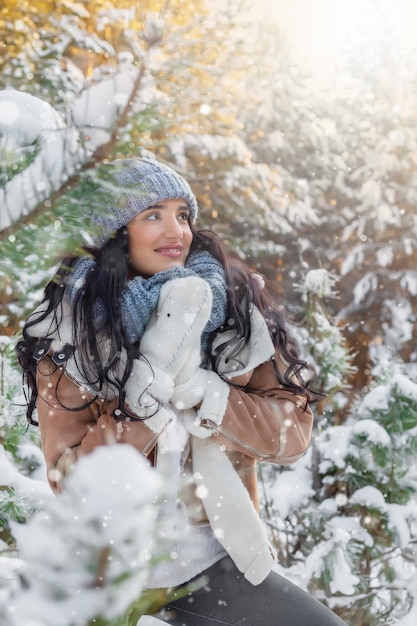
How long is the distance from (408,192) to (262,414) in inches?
261

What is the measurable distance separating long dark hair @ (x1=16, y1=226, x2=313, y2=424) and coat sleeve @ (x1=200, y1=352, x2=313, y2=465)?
0.05 meters

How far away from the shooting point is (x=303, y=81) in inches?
325

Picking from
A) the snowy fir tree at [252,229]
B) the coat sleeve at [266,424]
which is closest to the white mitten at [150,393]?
the coat sleeve at [266,424]

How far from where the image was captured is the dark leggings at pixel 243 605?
1.63m

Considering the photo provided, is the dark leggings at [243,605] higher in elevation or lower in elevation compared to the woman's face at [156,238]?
lower

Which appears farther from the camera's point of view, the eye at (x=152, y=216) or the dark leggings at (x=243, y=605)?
the eye at (x=152, y=216)

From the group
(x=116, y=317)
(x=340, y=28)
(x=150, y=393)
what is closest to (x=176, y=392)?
(x=150, y=393)

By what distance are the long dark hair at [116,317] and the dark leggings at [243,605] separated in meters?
0.52

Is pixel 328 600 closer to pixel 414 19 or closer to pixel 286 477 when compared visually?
pixel 286 477

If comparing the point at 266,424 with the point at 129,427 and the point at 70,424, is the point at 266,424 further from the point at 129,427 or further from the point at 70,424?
the point at 70,424

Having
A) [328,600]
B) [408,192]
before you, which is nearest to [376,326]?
[408,192]

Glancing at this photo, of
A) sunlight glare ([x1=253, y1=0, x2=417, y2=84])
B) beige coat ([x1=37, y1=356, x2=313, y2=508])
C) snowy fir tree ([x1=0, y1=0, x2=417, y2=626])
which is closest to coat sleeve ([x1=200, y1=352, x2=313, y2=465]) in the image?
beige coat ([x1=37, y1=356, x2=313, y2=508])

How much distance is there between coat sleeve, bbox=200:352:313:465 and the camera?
1662mm

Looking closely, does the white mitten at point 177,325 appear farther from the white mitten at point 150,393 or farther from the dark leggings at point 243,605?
the dark leggings at point 243,605
